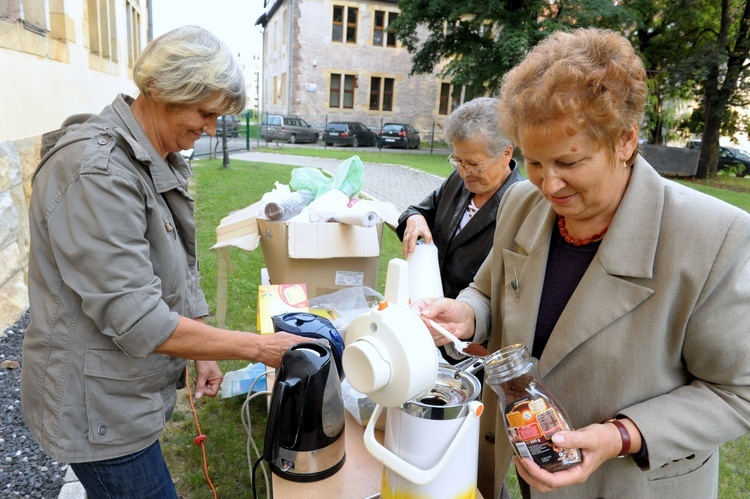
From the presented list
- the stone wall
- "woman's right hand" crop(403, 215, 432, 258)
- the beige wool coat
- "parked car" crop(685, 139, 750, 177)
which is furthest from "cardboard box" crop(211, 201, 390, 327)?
"parked car" crop(685, 139, 750, 177)

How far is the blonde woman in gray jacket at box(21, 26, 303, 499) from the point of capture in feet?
3.73

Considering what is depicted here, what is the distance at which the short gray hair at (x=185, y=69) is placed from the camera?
1.31 metres

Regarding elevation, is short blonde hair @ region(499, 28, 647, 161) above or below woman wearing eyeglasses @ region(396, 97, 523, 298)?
above

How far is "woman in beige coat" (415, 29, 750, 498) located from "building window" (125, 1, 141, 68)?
37.2ft

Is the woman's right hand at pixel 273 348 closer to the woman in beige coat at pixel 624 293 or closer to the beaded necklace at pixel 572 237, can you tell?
the woman in beige coat at pixel 624 293

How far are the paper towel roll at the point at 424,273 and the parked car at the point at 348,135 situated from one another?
1930 cm

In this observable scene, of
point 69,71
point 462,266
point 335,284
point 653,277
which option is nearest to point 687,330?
point 653,277

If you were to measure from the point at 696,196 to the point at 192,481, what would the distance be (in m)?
2.59

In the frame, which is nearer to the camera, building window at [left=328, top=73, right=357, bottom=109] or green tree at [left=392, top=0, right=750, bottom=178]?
green tree at [left=392, top=0, right=750, bottom=178]

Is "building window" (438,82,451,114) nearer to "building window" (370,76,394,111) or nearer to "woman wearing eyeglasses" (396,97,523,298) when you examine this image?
"building window" (370,76,394,111)

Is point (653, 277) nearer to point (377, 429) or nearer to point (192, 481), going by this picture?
point (377, 429)

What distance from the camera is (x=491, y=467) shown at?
1556 millimetres

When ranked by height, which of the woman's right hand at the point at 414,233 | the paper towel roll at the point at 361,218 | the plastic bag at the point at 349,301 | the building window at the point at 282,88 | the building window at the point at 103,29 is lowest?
the plastic bag at the point at 349,301

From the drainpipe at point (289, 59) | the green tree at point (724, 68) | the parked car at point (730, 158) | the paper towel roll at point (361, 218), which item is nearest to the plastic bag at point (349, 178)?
the paper towel roll at point (361, 218)
